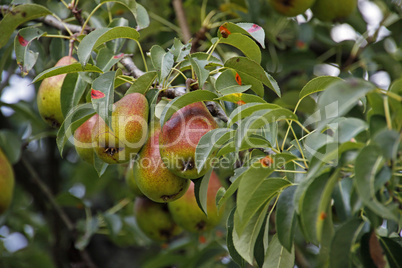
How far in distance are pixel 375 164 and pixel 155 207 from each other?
102cm

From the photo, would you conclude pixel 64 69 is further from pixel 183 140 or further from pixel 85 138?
pixel 183 140

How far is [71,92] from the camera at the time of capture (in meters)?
1.33

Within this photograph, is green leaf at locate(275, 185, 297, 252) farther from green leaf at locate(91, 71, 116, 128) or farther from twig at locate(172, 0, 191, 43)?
twig at locate(172, 0, 191, 43)

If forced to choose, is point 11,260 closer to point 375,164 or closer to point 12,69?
point 12,69

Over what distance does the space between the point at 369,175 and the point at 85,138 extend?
767 mm

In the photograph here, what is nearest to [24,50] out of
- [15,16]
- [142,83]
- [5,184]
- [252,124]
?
[15,16]

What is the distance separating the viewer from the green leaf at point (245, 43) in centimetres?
121

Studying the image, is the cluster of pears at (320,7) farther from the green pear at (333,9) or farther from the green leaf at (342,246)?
the green leaf at (342,246)

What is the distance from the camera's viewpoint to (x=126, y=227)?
228 cm

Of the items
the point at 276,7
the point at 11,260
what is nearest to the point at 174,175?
the point at 276,7

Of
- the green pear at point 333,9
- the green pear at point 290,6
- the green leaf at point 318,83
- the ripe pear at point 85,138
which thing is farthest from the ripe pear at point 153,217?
the green pear at point 333,9

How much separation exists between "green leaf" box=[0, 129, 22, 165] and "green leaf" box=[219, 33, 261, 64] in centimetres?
115

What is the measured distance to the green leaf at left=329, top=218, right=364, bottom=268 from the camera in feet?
3.07

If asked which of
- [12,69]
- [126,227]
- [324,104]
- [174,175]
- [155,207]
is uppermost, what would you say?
[324,104]
